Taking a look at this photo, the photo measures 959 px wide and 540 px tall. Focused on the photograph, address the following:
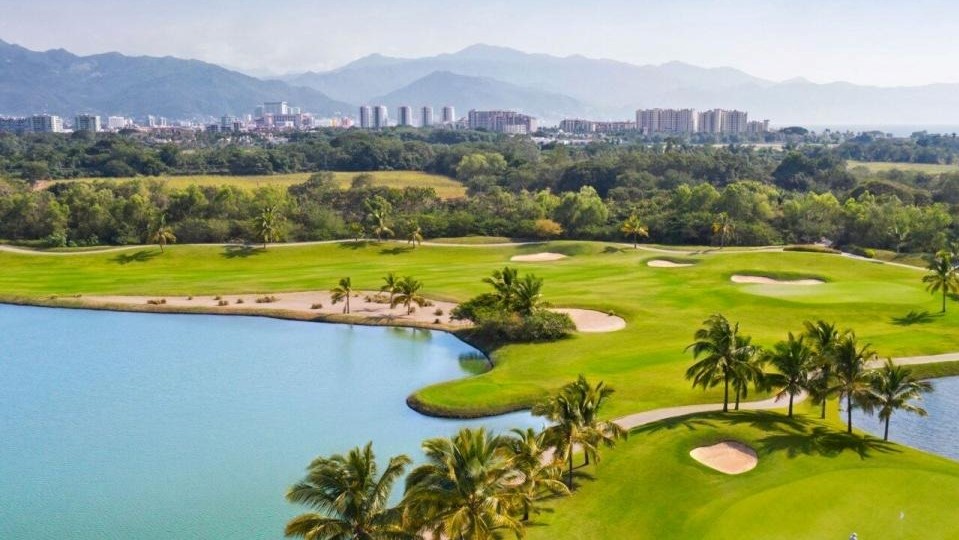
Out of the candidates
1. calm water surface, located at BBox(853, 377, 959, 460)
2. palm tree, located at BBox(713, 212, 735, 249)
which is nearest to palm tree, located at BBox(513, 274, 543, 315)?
calm water surface, located at BBox(853, 377, 959, 460)

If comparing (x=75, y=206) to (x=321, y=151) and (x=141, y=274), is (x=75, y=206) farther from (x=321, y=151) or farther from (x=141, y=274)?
(x=321, y=151)

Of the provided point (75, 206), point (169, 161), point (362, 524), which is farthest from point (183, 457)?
point (169, 161)

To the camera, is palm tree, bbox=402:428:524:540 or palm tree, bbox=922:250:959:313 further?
palm tree, bbox=922:250:959:313

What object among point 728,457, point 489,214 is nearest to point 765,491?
point 728,457

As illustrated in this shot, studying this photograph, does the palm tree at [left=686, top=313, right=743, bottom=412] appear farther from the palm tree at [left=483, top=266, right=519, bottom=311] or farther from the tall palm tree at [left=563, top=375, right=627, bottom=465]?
the palm tree at [left=483, top=266, right=519, bottom=311]

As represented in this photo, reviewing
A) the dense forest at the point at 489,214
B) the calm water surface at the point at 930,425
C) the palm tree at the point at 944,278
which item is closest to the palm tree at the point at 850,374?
the calm water surface at the point at 930,425

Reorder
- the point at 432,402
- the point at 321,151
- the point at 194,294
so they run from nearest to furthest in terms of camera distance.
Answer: the point at 432,402
the point at 194,294
the point at 321,151

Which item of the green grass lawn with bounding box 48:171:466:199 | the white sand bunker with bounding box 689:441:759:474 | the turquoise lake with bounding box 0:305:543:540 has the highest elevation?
the green grass lawn with bounding box 48:171:466:199
